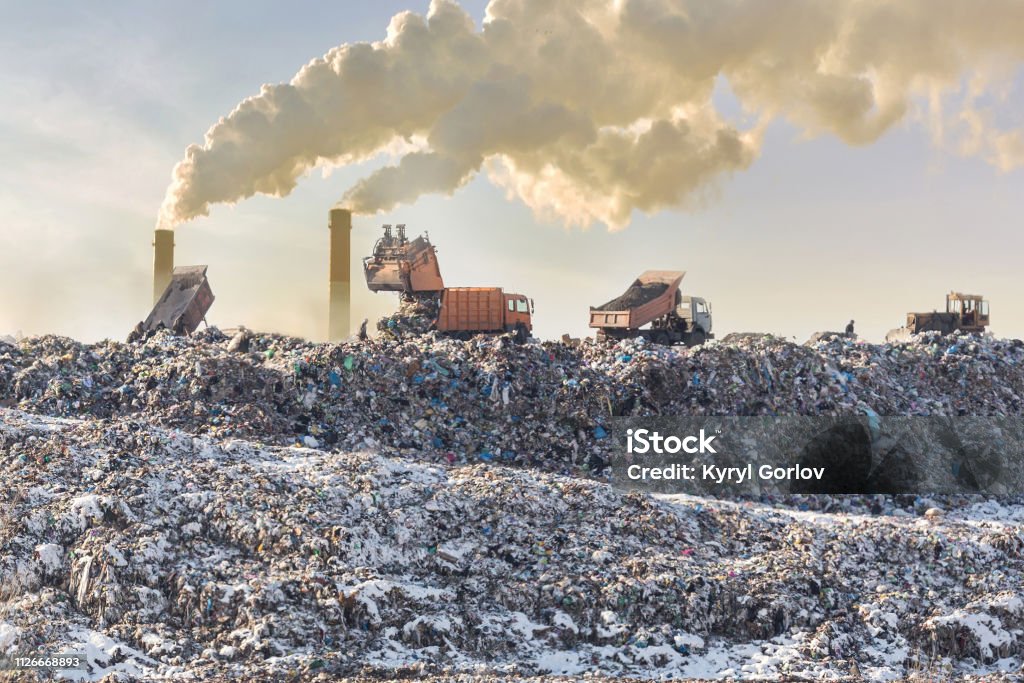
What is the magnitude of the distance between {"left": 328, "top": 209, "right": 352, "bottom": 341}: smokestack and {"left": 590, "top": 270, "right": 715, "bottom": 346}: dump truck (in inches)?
481

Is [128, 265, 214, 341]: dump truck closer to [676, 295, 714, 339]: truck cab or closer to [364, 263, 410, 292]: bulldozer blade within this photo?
[364, 263, 410, 292]: bulldozer blade

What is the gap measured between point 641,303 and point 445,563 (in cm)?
1450

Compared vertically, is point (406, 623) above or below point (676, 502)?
below

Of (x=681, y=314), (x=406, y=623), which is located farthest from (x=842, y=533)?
(x=681, y=314)

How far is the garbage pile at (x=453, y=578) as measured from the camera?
313 inches

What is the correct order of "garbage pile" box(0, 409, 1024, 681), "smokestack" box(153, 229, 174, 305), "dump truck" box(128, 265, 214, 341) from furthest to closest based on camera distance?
"smokestack" box(153, 229, 174, 305), "dump truck" box(128, 265, 214, 341), "garbage pile" box(0, 409, 1024, 681)

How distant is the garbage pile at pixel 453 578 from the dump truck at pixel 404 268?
11805 millimetres

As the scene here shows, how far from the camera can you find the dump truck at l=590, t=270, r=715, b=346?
2223 centimetres

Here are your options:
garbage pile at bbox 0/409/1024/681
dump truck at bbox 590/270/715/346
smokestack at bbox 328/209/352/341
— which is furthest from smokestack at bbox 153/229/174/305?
garbage pile at bbox 0/409/1024/681

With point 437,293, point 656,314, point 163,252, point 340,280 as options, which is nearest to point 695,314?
→ point 656,314

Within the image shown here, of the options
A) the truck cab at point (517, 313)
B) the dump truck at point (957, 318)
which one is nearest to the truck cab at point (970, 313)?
the dump truck at point (957, 318)

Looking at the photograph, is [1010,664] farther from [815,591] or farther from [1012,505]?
[1012,505]

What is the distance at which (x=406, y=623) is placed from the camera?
8297mm

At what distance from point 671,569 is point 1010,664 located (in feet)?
10.9
